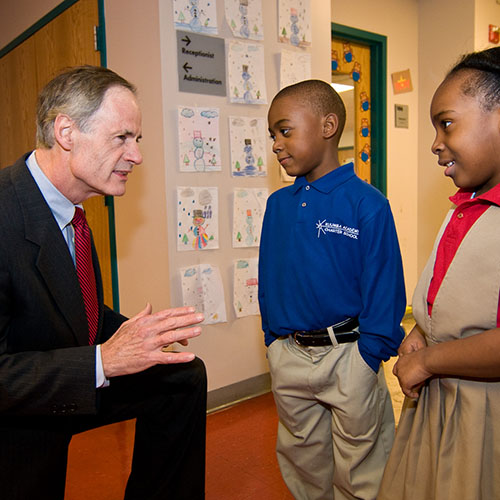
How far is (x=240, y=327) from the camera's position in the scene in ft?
8.55

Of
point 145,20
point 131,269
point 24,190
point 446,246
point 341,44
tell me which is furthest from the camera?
point 341,44

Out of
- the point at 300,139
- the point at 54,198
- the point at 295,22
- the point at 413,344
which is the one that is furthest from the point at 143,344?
the point at 295,22

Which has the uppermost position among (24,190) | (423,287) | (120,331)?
(24,190)

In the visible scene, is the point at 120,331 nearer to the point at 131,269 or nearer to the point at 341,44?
the point at 131,269

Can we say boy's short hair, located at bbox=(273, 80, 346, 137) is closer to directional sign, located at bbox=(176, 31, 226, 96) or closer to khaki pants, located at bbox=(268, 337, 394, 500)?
khaki pants, located at bbox=(268, 337, 394, 500)

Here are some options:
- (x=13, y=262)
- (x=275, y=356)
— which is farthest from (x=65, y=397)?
(x=275, y=356)

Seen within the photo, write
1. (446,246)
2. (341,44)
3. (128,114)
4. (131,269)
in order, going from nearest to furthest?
(446,246)
(128,114)
(131,269)
(341,44)

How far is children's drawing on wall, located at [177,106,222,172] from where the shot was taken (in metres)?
2.33

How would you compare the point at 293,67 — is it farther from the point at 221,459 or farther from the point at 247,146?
the point at 221,459

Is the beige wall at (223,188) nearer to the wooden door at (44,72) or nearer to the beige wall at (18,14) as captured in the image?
the wooden door at (44,72)

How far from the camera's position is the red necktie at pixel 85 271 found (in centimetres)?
150

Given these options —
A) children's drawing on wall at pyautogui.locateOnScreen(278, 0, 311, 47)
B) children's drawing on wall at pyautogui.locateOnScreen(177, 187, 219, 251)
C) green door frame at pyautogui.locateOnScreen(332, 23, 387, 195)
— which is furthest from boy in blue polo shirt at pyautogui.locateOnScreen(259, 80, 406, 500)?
green door frame at pyautogui.locateOnScreen(332, 23, 387, 195)

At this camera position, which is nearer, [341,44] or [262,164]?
[262,164]

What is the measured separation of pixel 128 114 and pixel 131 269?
3.98 ft
